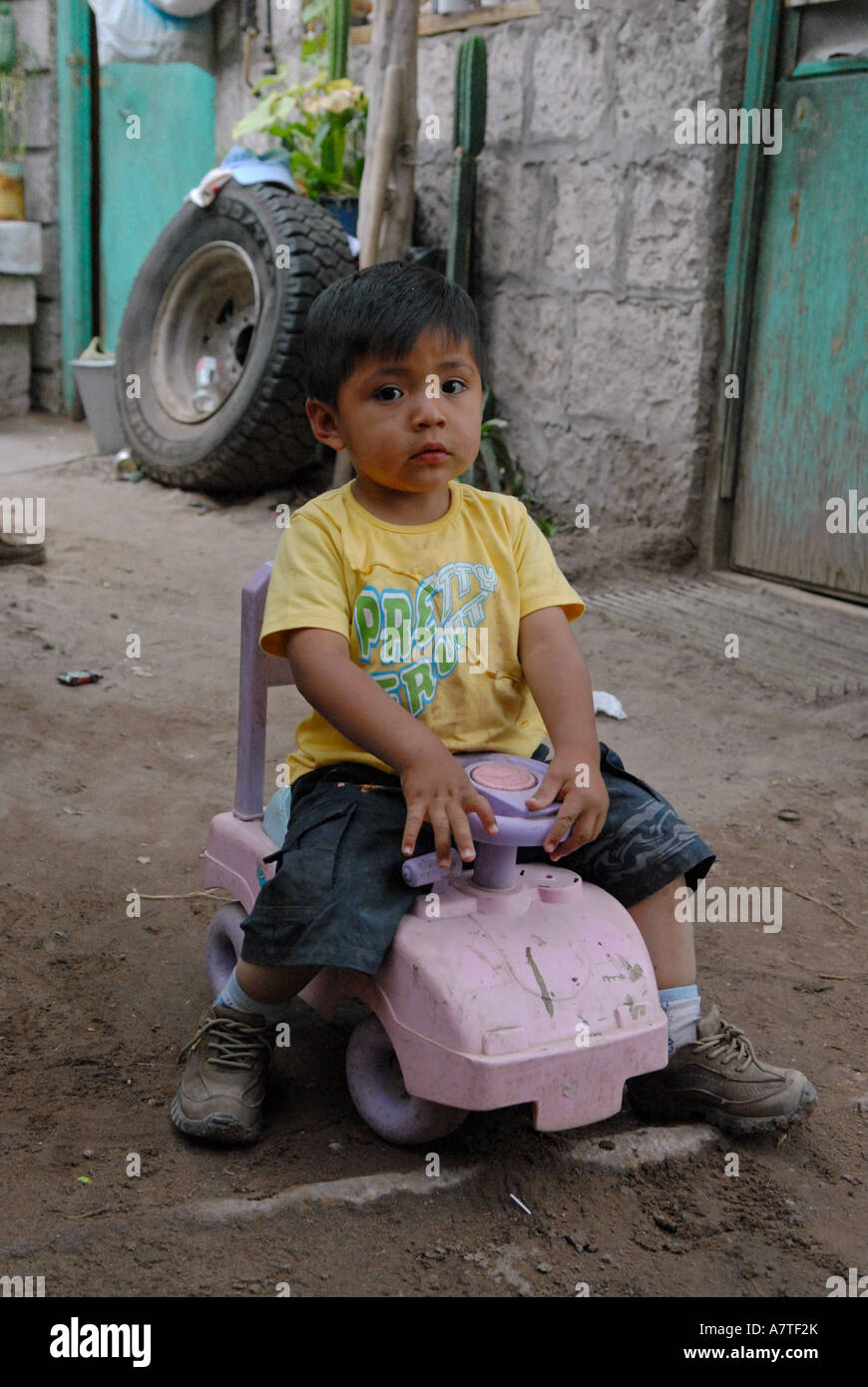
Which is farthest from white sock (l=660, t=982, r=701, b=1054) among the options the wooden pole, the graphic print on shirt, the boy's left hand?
the wooden pole

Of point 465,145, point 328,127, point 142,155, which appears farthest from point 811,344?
point 142,155

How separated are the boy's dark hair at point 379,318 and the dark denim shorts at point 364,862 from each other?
1.71ft

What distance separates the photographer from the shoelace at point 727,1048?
1786 millimetres

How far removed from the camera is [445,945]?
5.17 ft

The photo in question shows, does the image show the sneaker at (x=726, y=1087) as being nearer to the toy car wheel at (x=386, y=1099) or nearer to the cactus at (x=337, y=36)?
the toy car wheel at (x=386, y=1099)

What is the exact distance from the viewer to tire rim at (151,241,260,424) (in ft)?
19.4

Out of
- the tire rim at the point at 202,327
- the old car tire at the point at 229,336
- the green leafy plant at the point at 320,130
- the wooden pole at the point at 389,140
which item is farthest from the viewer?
the tire rim at the point at 202,327

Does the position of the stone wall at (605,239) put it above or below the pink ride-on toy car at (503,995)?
above

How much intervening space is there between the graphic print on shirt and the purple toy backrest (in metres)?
0.27

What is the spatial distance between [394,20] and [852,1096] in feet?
14.8

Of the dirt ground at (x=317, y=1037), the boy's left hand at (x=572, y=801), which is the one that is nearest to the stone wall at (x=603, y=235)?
the dirt ground at (x=317, y=1037)

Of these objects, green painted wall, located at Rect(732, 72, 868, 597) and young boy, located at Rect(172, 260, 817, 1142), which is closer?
young boy, located at Rect(172, 260, 817, 1142)

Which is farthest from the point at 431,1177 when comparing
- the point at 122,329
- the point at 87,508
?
the point at 122,329

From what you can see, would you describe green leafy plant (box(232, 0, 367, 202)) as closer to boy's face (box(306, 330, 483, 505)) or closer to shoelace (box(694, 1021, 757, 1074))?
boy's face (box(306, 330, 483, 505))
